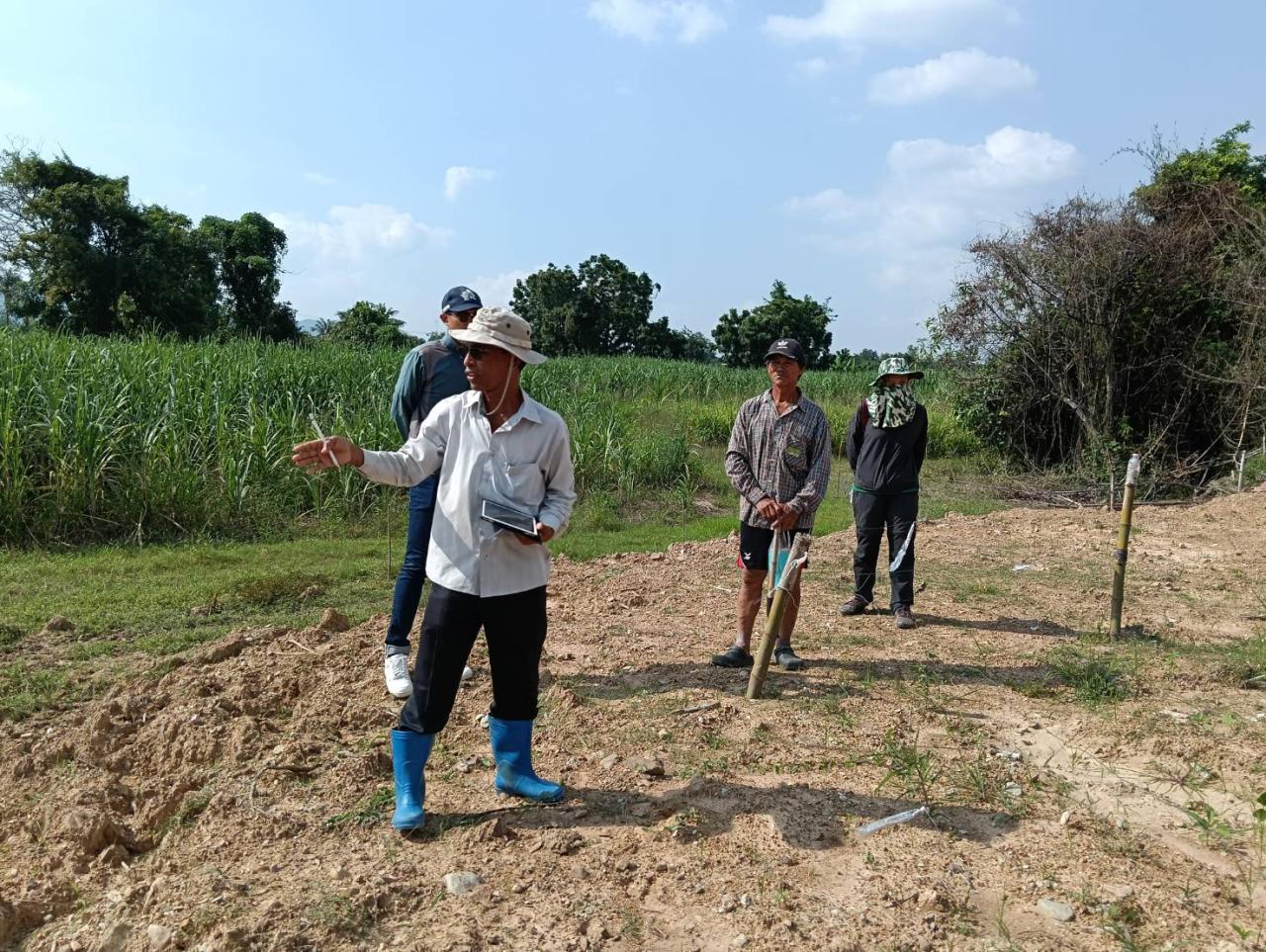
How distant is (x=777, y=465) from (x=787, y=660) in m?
1.11

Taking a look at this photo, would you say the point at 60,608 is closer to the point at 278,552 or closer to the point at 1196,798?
the point at 278,552

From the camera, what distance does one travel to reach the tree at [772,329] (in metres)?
49.4

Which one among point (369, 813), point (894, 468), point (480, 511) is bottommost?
point (369, 813)

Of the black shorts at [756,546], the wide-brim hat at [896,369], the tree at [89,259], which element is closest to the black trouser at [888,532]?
the wide-brim hat at [896,369]

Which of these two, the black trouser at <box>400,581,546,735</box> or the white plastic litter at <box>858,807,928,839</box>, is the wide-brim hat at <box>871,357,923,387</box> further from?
the black trouser at <box>400,581,546,735</box>

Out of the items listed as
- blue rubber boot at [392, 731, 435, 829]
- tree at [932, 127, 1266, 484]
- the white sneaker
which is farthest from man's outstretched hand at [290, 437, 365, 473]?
tree at [932, 127, 1266, 484]

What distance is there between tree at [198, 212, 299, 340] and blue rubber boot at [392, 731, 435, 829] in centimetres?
2931

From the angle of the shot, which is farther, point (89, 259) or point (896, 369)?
point (89, 259)

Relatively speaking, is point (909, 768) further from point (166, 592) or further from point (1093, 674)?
point (166, 592)

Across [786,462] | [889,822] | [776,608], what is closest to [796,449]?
[786,462]

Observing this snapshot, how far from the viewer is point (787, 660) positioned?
5.00 metres

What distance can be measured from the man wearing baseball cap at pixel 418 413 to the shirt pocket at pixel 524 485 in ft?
3.86

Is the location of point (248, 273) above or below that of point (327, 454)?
above

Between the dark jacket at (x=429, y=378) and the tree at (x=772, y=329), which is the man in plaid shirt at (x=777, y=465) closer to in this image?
the dark jacket at (x=429, y=378)
